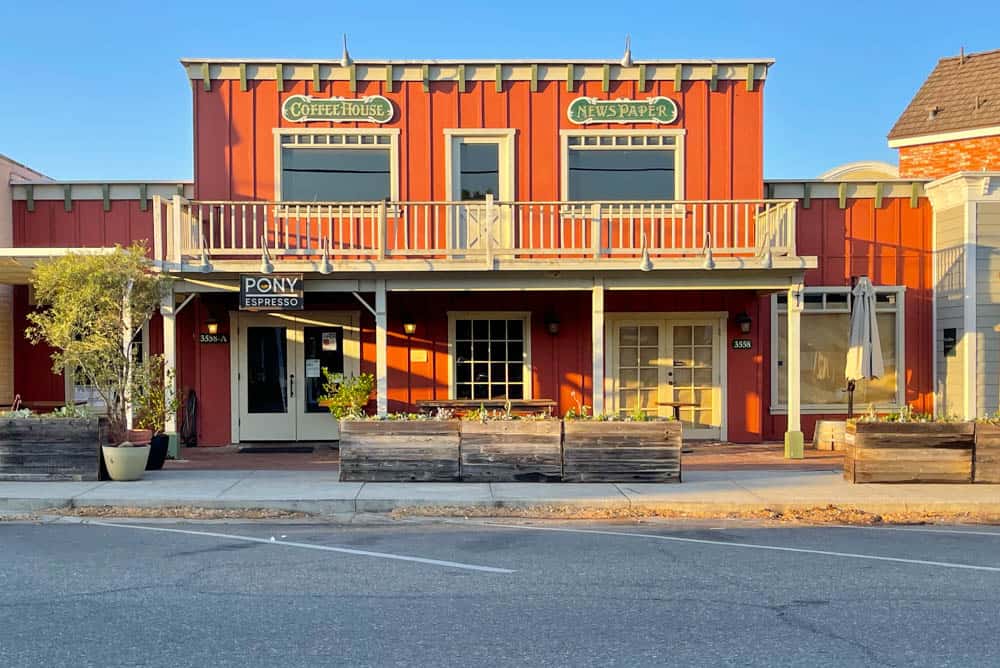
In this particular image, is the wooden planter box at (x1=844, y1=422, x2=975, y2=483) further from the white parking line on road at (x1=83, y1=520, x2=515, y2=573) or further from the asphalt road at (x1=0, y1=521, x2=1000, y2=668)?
the white parking line on road at (x1=83, y1=520, x2=515, y2=573)

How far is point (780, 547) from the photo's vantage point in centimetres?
726

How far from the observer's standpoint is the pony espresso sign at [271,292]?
1191 cm

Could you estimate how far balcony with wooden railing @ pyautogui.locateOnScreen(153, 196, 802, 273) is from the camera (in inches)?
476

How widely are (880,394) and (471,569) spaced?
10793mm

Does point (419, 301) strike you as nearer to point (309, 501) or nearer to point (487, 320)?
point (487, 320)

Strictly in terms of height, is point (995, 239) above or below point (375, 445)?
above

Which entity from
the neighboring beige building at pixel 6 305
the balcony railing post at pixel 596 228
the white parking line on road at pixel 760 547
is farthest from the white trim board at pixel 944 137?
the neighboring beige building at pixel 6 305

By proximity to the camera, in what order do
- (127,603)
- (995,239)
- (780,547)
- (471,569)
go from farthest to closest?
(995,239) < (780,547) < (471,569) < (127,603)

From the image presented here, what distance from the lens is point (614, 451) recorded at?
10227 millimetres

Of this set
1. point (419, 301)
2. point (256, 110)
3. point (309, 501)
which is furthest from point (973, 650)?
point (256, 110)

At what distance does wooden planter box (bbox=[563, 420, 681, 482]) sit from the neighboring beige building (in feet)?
32.5

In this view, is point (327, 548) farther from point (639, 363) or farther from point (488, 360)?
point (639, 363)

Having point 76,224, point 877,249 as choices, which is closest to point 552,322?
point 877,249

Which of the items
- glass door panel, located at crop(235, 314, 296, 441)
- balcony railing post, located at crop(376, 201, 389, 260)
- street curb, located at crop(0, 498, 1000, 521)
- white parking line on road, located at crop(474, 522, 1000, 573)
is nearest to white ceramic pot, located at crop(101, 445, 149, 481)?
street curb, located at crop(0, 498, 1000, 521)
